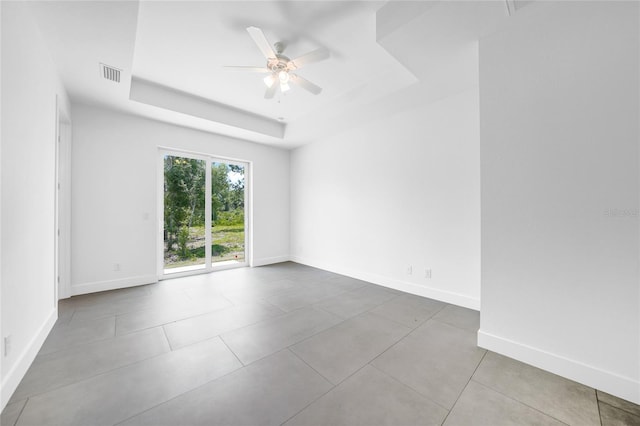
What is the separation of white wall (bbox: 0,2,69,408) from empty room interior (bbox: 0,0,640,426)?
0.02 m

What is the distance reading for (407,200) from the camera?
3689 millimetres

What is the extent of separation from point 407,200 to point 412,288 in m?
1.30

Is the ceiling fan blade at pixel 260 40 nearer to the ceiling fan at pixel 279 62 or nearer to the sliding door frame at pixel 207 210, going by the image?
the ceiling fan at pixel 279 62

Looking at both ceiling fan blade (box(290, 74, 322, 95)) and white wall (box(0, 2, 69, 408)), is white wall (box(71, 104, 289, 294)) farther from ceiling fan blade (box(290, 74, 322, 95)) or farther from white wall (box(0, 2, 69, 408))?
ceiling fan blade (box(290, 74, 322, 95))

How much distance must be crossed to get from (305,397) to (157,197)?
405 centimetres

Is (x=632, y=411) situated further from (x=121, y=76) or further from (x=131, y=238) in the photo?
(x=131, y=238)

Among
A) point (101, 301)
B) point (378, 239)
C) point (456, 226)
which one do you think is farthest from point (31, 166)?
point (456, 226)

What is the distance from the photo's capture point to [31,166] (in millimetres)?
1977

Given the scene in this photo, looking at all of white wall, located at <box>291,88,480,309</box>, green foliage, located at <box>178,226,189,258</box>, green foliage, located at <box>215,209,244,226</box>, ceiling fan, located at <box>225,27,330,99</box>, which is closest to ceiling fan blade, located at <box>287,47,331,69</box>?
ceiling fan, located at <box>225,27,330,99</box>

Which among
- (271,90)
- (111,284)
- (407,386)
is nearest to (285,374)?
(407,386)

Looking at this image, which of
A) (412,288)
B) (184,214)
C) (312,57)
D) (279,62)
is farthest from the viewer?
(184,214)

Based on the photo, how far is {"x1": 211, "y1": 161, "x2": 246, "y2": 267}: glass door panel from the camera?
497 cm

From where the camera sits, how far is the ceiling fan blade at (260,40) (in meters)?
1.99

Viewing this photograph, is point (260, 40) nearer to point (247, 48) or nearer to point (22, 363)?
point (247, 48)
